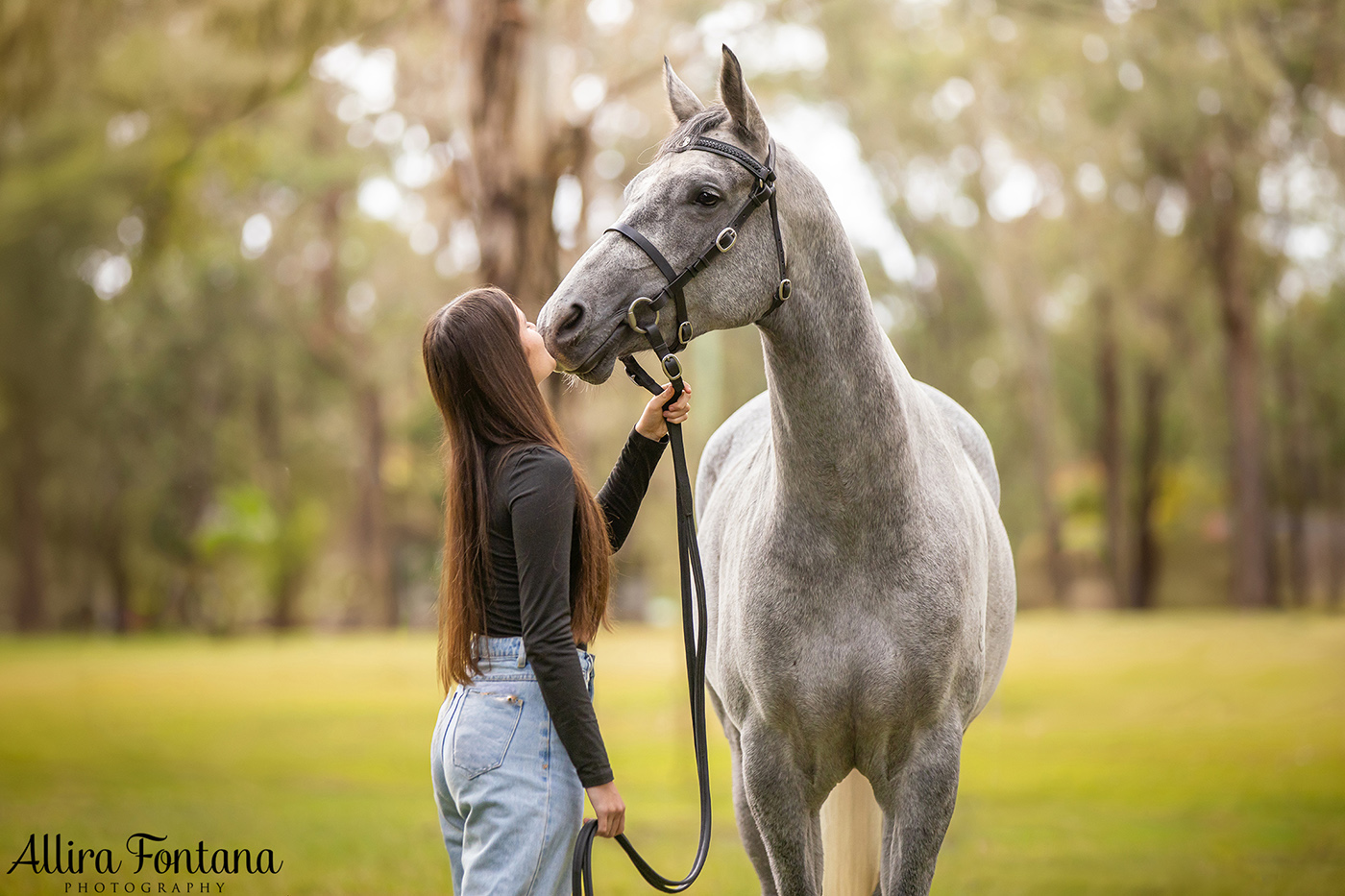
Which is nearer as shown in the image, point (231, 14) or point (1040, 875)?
point (1040, 875)

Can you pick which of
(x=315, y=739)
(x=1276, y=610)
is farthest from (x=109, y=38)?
(x=1276, y=610)

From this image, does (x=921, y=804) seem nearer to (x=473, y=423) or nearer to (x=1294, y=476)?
(x=473, y=423)

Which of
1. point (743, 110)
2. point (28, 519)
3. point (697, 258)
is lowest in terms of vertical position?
point (28, 519)

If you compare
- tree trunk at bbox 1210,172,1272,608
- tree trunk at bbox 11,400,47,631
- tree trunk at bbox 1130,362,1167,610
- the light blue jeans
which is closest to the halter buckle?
the light blue jeans

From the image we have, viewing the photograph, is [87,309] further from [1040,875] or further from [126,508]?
[1040,875]

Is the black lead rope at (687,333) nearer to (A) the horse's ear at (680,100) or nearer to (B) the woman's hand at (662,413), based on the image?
(B) the woman's hand at (662,413)

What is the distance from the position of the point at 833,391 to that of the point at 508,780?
0.94 metres

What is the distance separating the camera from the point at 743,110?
1972 mm

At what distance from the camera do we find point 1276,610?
56.5 feet

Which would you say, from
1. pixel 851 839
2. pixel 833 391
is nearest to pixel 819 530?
pixel 833 391

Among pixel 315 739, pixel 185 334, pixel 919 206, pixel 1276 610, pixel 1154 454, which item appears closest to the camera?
pixel 315 739

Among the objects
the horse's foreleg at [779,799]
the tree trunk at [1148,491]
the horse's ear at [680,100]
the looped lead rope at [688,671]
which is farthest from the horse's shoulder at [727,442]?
the tree trunk at [1148,491]

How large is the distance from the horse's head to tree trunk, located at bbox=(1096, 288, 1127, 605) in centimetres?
1985

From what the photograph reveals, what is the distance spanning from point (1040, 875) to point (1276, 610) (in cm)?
1419
